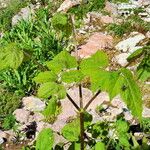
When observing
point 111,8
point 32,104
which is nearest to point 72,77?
point 32,104

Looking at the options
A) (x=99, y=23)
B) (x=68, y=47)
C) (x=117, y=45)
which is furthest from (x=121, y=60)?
(x=99, y=23)

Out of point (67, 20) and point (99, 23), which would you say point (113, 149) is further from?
point (99, 23)

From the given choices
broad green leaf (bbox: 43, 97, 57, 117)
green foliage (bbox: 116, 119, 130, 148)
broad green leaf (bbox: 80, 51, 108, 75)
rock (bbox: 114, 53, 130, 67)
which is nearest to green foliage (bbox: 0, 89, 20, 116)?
rock (bbox: 114, 53, 130, 67)

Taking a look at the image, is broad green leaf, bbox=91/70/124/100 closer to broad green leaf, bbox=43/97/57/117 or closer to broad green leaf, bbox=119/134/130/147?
broad green leaf, bbox=43/97/57/117

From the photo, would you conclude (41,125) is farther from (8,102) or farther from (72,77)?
(72,77)

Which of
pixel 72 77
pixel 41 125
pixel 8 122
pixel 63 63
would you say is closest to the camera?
pixel 72 77
